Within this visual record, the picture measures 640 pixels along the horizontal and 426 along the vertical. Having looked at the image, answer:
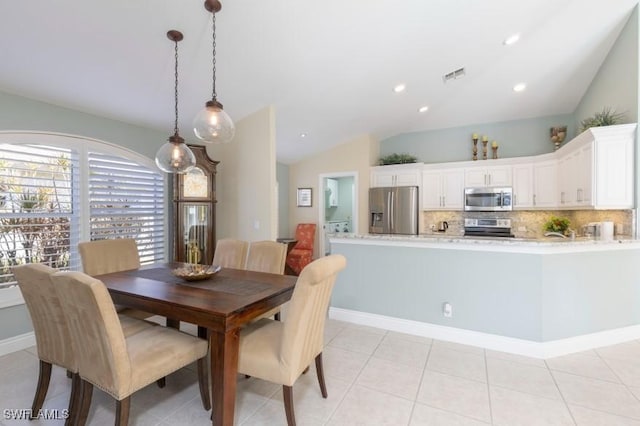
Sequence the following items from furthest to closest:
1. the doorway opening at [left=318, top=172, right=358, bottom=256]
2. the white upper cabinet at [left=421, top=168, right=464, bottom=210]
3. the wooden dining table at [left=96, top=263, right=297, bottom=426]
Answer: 1. the doorway opening at [left=318, top=172, right=358, bottom=256]
2. the white upper cabinet at [left=421, top=168, right=464, bottom=210]
3. the wooden dining table at [left=96, top=263, right=297, bottom=426]

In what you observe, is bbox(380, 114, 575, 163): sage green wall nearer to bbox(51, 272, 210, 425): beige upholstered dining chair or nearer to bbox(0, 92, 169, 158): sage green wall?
bbox(0, 92, 169, 158): sage green wall

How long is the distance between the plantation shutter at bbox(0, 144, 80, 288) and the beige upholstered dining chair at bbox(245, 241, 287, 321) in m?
1.96

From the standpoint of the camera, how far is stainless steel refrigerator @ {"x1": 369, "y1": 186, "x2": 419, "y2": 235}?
5.46 meters

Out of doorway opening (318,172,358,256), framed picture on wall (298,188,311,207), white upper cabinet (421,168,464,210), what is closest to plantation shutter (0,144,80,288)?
framed picture on wall (298,188,311,207)

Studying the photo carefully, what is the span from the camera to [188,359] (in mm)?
1839

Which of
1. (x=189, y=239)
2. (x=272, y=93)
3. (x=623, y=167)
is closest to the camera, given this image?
(x=623, y=167)

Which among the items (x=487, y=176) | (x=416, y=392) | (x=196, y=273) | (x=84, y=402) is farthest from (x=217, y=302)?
(x=487, y=176)

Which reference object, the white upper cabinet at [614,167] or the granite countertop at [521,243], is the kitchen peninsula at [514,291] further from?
the white upper cabinet at [614,167]

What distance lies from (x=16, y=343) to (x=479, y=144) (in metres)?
6.86

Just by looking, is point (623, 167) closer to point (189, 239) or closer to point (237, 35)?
point (237, 35)

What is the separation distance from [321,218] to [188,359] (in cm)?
466

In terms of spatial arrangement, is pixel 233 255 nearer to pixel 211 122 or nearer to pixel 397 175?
pixel 211 122

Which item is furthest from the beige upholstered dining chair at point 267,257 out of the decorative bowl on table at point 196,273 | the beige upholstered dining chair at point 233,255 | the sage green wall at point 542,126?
the sage green wall at point 542,126

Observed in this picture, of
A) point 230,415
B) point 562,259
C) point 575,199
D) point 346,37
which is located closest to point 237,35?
point 346,37
